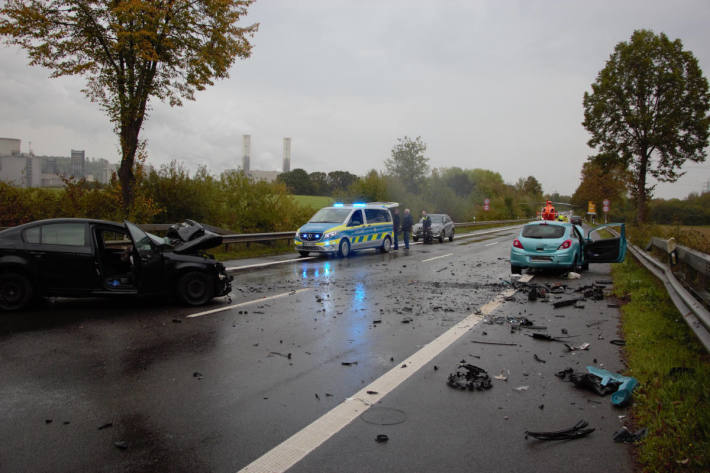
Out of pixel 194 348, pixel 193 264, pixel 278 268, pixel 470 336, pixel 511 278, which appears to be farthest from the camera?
pixel 278 268

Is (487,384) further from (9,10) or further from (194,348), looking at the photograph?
(9,10)

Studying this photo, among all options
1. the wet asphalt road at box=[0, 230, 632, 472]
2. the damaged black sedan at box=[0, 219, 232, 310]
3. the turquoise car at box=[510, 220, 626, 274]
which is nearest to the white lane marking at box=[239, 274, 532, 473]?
the wet asphalt road at box=[0, 230, 632, 472]

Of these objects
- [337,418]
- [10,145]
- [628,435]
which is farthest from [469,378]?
[10,145]

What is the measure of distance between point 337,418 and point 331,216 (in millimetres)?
15519

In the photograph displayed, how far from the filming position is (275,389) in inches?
A: 179

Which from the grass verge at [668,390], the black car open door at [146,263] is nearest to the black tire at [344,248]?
the black car open door at [146,263]

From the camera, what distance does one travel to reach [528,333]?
22.6ft

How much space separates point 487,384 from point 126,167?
59.5 feet

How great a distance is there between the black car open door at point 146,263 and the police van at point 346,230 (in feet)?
31.3

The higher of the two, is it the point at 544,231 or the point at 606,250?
the point at 544,231

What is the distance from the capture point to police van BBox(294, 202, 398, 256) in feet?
58.0

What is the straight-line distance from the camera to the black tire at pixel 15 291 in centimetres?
755

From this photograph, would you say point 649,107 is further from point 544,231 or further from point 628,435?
point 628,435

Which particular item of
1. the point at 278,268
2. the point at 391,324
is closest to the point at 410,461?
the point at 391,324
